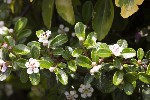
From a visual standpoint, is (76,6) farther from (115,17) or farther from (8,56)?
(8,56)

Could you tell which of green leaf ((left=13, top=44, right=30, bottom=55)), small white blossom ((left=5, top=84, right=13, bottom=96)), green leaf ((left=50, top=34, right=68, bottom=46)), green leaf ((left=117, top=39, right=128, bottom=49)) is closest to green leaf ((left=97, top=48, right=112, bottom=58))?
green leaf ((left=117, top=39, right=128, bottom=49))

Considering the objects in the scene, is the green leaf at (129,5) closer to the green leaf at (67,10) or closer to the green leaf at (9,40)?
the green leaf at (67,10)

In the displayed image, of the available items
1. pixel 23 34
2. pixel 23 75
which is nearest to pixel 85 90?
pixel 23 75

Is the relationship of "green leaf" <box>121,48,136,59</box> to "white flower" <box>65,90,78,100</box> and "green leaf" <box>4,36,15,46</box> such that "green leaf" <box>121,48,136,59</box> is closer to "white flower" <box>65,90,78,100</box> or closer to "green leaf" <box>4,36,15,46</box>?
"white flower" <box>65,90,78,100</box>

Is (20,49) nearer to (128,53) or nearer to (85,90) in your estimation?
(85,90)

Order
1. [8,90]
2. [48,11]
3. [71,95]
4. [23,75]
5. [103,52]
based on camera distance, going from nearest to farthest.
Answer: [103,52], [23,75], [71,95], [48,11], [8,90]
